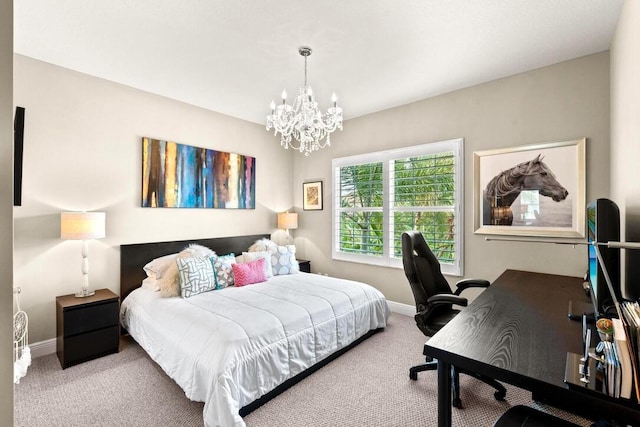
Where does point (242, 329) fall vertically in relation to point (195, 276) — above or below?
below

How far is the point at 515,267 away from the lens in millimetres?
2947

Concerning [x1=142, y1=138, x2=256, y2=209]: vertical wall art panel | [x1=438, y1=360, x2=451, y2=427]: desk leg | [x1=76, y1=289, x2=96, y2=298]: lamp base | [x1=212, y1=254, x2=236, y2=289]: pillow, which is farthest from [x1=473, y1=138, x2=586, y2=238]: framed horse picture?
[x1=76, y1=289, x2=96, y2=298]: lamp base

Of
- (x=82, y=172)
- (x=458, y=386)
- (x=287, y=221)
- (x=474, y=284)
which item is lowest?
(x=458, y=386)

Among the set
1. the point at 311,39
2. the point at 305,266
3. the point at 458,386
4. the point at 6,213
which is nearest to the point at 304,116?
the point at 311,39

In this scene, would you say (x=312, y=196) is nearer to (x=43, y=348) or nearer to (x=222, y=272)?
(x=222, y=272)

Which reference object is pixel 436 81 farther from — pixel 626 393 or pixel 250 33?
pixel 626 393

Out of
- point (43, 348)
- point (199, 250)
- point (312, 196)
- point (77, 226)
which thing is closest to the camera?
point (77, 226)

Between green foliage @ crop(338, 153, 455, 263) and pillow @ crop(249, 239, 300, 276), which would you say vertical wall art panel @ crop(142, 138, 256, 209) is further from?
green foliage @ crop(338, 153, 455, 263)

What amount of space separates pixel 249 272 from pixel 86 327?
4.99ft

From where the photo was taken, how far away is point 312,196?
15.6 feet

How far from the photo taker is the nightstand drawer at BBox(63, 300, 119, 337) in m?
2.51

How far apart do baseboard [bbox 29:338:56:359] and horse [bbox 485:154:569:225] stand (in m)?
4.51

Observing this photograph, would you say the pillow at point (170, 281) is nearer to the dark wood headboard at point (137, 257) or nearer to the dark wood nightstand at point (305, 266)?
the dark wood headboard at point (137, 257)

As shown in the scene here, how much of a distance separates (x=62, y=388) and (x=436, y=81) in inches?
170
